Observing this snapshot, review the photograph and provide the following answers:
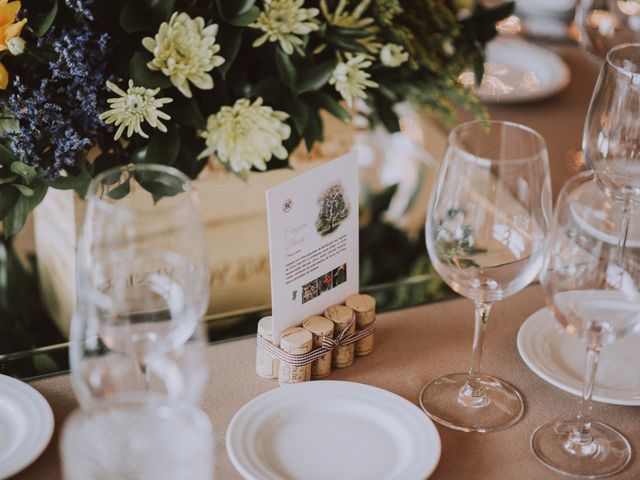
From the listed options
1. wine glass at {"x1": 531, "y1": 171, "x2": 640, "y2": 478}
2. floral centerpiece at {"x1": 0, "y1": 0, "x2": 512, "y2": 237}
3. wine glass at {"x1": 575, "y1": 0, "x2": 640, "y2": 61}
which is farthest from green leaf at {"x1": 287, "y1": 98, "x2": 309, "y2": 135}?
wine glass at {"x1": 575, "y1": 0, "x2": 640, "y2": 61}

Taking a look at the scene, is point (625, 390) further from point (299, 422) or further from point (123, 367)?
point (123, 367)

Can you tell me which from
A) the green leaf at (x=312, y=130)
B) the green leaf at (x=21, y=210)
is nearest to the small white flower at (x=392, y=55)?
the green leaf at (x=312, y=130)

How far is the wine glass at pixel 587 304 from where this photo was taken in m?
1.01

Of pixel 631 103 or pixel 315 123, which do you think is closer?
pixel 631 103

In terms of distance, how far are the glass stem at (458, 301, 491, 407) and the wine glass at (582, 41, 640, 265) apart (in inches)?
8.0

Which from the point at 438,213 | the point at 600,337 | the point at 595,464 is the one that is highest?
the point at 438,213

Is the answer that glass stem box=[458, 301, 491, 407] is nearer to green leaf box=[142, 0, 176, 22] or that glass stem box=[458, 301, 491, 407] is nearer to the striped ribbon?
the striped ribbon

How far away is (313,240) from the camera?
1157 mm

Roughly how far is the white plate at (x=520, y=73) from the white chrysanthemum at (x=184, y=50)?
31.7 inches

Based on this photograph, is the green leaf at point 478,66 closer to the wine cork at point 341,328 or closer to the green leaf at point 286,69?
the green leaf at point 286,69

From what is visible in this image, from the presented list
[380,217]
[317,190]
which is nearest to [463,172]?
[317,190]

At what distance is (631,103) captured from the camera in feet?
3.87

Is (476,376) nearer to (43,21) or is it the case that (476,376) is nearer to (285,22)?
(285,22)

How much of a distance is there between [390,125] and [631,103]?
0.47m
